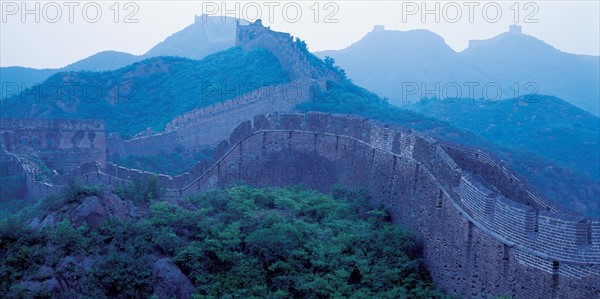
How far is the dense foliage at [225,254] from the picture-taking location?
28.4 feet

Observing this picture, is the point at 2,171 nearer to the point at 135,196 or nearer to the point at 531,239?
the point at 135,196

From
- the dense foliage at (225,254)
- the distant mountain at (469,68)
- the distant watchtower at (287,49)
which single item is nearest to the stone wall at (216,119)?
the distant watchtower at (287,49)

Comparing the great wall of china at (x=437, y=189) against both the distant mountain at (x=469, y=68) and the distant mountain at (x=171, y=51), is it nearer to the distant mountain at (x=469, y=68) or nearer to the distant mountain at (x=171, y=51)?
the distant mountain at (x=469, y=68)

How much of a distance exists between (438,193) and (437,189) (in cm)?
9

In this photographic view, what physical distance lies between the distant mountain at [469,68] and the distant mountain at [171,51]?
17.3 meters

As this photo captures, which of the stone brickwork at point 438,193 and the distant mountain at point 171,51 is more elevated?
the distant mountain at point 171,51

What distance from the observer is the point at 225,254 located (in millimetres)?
9539

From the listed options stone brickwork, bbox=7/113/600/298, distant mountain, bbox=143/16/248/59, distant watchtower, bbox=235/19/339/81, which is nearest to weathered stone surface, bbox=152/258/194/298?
stone brickwork, bbox=7/113/600/298

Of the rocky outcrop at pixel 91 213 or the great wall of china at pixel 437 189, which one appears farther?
the rocky outcrop at pixel 91 213

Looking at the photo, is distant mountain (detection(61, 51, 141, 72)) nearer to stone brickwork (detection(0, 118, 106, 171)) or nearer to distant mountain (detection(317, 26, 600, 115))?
distant mountain (detection(317, 26, 600, 115))

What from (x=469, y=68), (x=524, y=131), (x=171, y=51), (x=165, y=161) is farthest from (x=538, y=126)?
(x=171, y=51)

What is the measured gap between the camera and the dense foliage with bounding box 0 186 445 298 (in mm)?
8656

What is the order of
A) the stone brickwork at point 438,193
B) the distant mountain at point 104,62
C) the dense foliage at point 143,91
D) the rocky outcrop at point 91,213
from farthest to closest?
the distant mountain at point 104,62, the dense foliage at point 143,91, the rocky outcrop at point 91,213, the stone brickwork at point 438,193

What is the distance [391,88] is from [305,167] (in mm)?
55398
